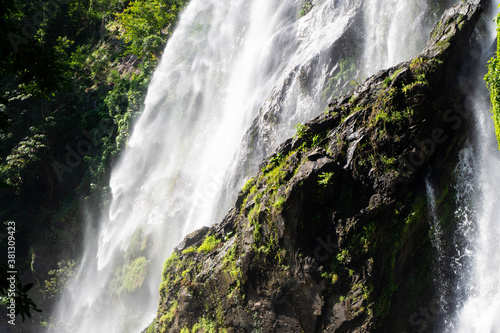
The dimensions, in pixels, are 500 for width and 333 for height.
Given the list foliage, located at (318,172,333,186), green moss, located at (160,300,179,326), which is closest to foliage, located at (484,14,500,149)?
foliage, located at (318,172,333,186)

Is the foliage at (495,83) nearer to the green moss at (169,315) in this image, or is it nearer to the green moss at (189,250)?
the green moss at (189,250)

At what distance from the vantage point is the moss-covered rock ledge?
7629mm

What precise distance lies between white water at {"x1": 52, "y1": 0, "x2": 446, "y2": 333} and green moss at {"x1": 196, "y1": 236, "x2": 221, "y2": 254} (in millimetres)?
2190

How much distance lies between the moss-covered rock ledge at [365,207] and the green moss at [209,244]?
176 centimetres

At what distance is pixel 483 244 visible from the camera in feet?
25.8

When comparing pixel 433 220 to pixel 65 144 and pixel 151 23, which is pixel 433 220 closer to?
pixel 151 23

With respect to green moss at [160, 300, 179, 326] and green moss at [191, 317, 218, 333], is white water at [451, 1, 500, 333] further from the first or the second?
green moss at [160, 300, 179, 326]

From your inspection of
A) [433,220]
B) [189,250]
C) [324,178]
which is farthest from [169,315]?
[433,220]

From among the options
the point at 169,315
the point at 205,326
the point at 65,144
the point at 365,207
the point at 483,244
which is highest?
the point at 65,144

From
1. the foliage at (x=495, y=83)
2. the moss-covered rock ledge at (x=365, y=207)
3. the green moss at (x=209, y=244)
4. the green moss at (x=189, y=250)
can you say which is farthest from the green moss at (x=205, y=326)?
the foliage at (x=495, y=83)

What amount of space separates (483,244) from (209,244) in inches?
245

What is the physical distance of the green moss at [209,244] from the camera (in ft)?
33.9

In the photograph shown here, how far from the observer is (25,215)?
21.3 m

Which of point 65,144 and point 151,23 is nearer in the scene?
point 65,144
